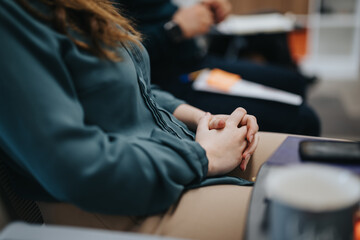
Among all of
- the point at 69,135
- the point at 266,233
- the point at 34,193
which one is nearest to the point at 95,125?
the point at 69,135

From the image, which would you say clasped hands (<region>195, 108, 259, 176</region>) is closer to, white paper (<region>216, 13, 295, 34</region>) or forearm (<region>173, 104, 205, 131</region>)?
forearm (<region>173, 104, 205, 131</region>)

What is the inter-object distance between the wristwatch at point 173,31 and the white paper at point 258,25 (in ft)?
3.12

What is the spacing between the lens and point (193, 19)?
1.22 meters

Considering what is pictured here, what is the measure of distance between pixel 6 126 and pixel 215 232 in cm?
35

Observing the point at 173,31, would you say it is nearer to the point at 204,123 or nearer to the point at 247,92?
the point at 247,92

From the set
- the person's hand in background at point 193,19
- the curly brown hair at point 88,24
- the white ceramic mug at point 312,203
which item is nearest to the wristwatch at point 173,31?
the person's hand in background at point 193,19

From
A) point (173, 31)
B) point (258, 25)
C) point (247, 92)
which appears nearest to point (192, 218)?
point (247, 92)

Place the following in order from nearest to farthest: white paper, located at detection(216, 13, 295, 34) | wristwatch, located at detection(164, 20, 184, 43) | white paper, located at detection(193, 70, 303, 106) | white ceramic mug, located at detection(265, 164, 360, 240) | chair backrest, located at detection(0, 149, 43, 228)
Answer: white ceramic mug, located at detection(265, 164, 360, 240) → chair backrest, located at detection(0, 149, 43, 228) → white paper, located at detection(193, 70, 303, 106) → wristwatch, located at detection(164, 20, 184, 43) → white paper, located at detection(216, 13, 295, 34)

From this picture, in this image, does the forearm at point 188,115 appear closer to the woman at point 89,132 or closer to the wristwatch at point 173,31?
the woman at point 89,132

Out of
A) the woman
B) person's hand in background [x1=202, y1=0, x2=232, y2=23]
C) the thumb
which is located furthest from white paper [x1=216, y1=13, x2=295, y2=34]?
the woman

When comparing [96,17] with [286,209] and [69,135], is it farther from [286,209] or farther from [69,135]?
[286,209]

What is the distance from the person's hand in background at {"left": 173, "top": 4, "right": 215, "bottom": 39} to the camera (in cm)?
122

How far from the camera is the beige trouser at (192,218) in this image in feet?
1.82

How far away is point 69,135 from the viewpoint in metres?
0.48
